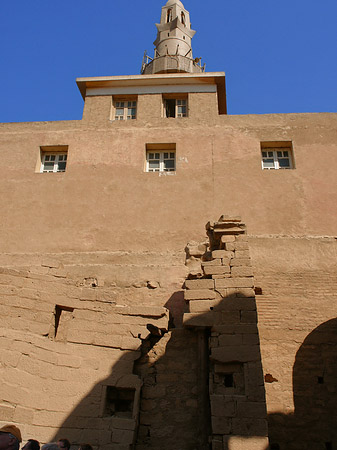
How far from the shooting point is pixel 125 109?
56.2ft

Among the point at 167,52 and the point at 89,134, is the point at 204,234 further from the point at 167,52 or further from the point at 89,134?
the point at 167,52

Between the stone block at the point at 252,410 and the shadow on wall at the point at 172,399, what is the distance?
2cm

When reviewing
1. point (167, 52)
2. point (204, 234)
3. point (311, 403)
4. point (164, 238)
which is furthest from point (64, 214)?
point (167, 52)

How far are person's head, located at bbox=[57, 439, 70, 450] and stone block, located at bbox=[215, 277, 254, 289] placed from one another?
387 centimetres

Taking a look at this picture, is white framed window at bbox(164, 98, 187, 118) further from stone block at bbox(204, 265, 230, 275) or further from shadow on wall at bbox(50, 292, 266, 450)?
shadow on wall at bbox(50, 292, 266, 450)

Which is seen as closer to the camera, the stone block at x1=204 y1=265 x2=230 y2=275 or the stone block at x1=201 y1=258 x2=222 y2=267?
the stone block at x1=204 y1=265 x2=230 y2=275

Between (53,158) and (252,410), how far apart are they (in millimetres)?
11577

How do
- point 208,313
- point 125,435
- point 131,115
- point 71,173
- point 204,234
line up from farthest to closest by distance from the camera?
point 131,115
point 71,173
point 204,234
point 208,313
point 125,435

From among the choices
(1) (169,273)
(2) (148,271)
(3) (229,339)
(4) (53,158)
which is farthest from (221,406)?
(4) (53,158)

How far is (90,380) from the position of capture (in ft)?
26.8

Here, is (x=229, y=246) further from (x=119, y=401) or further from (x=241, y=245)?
(x=119, y=401)

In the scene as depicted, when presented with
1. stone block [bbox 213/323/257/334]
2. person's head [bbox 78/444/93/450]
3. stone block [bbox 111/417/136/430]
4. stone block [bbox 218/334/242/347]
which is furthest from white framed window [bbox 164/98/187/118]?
person's head [bbox 78/444/93/450]

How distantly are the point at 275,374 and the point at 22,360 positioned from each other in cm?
543

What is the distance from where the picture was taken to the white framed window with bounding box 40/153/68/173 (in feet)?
51.9
